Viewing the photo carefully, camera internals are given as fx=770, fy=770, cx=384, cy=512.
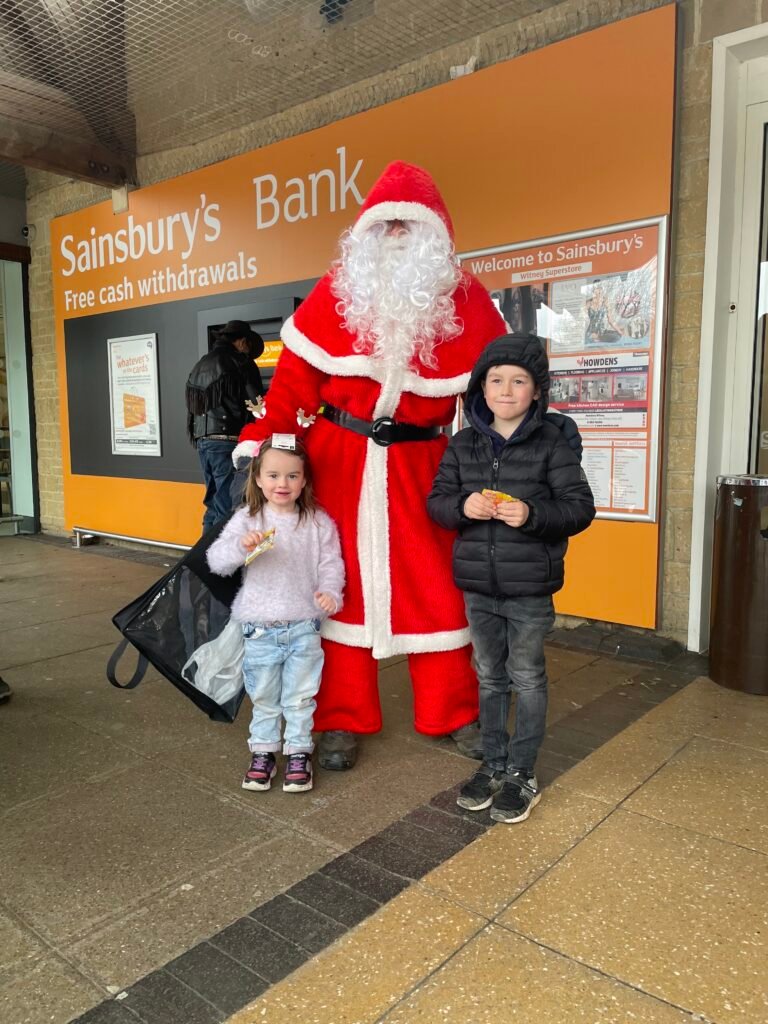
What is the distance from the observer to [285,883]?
200 centimetres

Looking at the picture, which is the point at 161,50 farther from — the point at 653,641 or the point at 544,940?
the point at 544,940

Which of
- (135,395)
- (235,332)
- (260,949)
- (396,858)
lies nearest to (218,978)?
(260,949)

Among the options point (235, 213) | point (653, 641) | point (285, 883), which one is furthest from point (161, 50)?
point (285, 883)

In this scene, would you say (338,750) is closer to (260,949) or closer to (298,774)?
(298,774)

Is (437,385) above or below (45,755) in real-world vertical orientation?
above

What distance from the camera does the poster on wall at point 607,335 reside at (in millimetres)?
3777

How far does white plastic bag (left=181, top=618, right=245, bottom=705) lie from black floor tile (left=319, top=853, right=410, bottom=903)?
752mm

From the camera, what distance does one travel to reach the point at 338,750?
106 inches

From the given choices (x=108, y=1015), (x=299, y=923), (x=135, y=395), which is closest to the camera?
(x=108, y=1015)

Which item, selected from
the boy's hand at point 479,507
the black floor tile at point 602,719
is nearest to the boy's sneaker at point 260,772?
the boy's hand at point 479,507

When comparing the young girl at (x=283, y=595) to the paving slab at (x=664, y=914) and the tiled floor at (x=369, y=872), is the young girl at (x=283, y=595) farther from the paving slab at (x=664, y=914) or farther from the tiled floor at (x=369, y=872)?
the paving slab at (x=664, y=914)

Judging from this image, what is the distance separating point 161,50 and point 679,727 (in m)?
4.79

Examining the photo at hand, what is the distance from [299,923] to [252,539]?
1.05m

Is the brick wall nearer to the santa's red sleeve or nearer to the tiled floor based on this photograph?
the tiled floor
